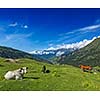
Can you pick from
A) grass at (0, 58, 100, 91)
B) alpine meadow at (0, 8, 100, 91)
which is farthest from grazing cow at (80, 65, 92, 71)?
grass at (0, 58, 100, 91)

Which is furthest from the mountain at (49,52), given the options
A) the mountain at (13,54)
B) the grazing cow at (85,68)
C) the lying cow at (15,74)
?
the lying cow at (15,74)

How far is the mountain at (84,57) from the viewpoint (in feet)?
83.8

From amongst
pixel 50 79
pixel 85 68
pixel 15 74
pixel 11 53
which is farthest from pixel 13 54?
pixel 85 68

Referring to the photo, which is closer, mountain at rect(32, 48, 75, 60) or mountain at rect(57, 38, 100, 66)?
mountain at rect(32, 48, 75, 60)

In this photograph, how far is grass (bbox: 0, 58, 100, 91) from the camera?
22516 mm

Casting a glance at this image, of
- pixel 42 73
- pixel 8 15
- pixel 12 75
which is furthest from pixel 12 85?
pixel 8 15

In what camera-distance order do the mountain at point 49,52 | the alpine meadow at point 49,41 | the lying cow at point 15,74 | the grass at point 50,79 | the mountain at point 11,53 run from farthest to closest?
the mountain at point 49,52
the mountain at point 11,53
the alpine meadow at point 49,41
the lying cow at point 15,74
the grass at point 50,79

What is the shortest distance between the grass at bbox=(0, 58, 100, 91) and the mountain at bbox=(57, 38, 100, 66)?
16.8 inches

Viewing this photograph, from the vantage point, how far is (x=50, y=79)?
2339 cm

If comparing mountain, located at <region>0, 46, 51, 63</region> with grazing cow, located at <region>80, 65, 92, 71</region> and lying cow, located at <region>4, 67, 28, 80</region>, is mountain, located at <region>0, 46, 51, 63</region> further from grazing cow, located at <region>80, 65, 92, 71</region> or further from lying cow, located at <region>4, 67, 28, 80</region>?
grazing cow, located at <region>80, 65, 92, 71</region>

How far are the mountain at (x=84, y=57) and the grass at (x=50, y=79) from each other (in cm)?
43

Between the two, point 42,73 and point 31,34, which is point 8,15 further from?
point 42,73

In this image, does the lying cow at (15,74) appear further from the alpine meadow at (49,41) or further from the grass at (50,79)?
the grass at (50,79)

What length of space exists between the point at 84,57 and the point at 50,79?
3573 mm
